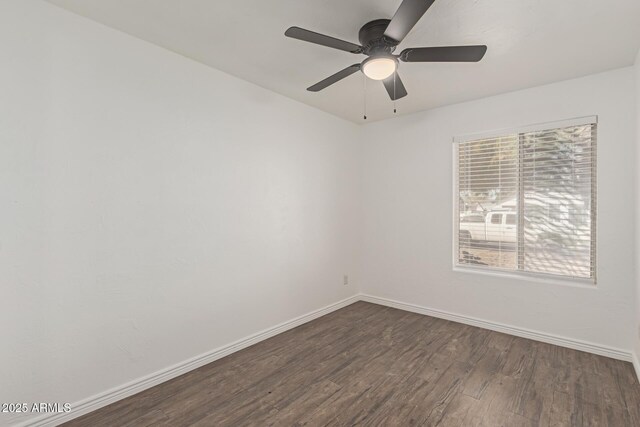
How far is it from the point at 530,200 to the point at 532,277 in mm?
786

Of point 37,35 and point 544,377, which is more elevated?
point 37,35

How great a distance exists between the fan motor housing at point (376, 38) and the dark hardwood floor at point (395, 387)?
Result: 7.63 ft

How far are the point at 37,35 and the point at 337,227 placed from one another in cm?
320

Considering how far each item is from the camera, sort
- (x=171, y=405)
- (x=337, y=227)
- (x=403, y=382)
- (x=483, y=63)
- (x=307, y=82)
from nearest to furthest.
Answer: (x=171, y=405), (x=403, y=382), (x=483, y=63), (x=307, y=82), (x=337, y=227)

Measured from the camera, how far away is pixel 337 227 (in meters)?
4.09

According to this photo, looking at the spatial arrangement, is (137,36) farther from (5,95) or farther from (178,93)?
(5,95)

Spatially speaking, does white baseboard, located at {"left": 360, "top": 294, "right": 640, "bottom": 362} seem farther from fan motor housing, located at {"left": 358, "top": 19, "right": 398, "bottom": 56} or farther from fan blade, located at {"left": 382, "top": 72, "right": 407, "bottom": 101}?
fan motor housing, located at {"left": 358, "top": 19, "right": 398, "bottom": 56}

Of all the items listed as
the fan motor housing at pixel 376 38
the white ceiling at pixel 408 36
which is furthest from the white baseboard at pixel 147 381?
the fan motor housing at pixel 376 38

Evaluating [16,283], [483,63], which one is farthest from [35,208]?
[483,63]

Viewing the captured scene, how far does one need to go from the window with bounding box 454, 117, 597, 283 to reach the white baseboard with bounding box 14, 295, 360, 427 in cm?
238

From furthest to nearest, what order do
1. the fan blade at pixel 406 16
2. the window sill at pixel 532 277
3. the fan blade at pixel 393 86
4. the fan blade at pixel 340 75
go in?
the window sill at pixel 532 277, the fan blade at pixel 393 86, the fan blade at pixel 340 75, the fan blade at pixel 406 16

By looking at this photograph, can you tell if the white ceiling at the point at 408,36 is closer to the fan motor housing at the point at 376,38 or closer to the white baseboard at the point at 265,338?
the fan motor housing at the point at 376,38

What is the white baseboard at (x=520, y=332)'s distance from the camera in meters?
2.73

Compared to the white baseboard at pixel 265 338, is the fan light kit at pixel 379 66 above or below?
above
